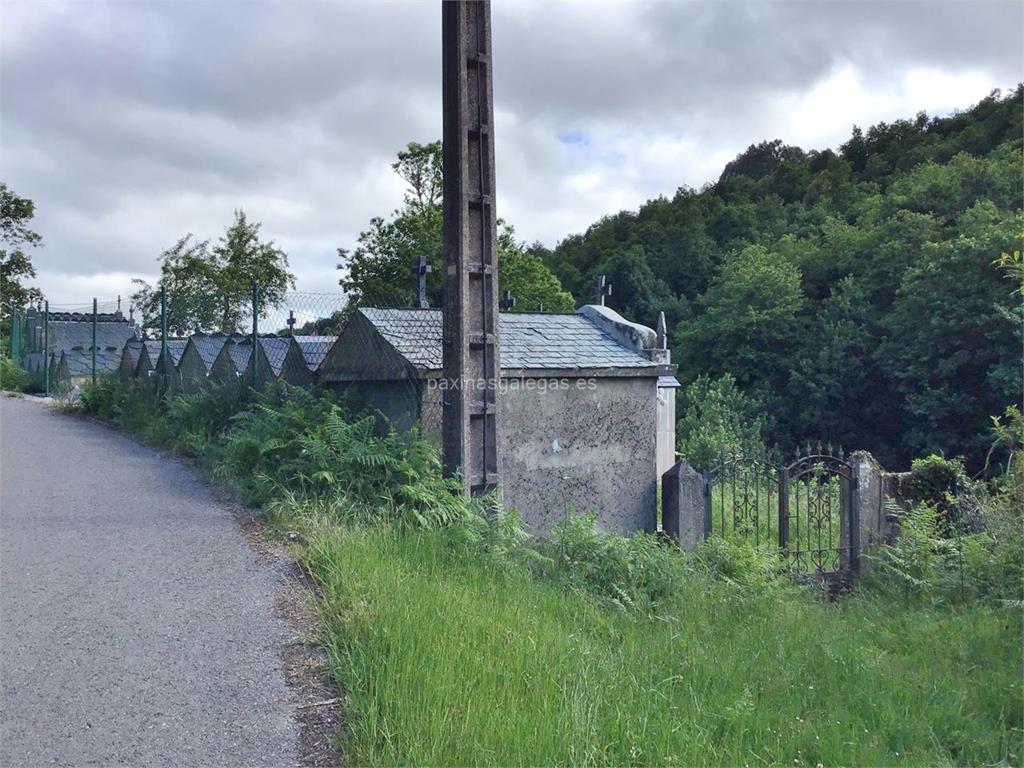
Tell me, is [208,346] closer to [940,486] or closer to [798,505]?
[798,505]

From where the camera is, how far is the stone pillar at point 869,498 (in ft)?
36.4

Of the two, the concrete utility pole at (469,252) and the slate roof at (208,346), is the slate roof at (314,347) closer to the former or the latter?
the slate roof at (208,346)

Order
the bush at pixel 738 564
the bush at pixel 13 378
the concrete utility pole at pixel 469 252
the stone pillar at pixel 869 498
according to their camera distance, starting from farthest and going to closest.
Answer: the bush at pixel 13 378 < the stone pillar at pixel 869 498 < the bush at pixel 738 564 < the concrete utility pole at pixel 469 252

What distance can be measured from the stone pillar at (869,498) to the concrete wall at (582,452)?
2.66m

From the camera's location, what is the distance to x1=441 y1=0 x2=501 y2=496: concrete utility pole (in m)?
8.49

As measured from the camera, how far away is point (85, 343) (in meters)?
28.3

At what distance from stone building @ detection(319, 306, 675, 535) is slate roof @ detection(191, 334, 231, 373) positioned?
4.34m

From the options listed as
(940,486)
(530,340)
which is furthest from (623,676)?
(940,486)

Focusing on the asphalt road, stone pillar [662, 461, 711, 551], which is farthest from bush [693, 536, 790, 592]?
the asphalt road

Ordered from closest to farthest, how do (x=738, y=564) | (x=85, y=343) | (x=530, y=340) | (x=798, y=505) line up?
(x=738, y=564) → (x=798, y=505) → (x=530, y=340) → (x=85, y=343)

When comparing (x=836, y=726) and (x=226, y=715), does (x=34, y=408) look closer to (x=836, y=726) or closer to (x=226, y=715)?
(x=226, y=715)

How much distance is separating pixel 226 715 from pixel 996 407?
31.3 m

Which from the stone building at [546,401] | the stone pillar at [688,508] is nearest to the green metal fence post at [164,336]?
the stone building at [546,401]

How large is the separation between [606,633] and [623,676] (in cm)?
100
